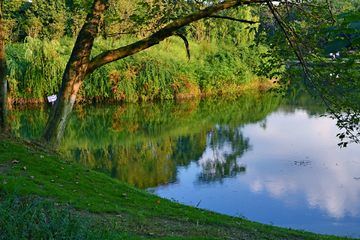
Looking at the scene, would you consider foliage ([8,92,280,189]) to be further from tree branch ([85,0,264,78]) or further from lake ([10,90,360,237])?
tree branch ([85,0,264,78])

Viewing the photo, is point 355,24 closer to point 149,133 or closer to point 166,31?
point 166,31

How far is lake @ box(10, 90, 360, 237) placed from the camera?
286 inches

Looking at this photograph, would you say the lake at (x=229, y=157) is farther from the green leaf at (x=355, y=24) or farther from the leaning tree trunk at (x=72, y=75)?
the green leaf at (x=355, y=24)

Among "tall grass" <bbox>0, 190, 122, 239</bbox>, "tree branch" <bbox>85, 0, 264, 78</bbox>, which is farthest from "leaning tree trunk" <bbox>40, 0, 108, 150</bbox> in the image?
"tall grass" <bbox>0, 190, 122, 239</bbox>

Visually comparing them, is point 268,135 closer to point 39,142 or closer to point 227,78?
point 39,142

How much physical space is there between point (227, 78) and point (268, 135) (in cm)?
995

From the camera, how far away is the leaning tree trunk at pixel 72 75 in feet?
24.9

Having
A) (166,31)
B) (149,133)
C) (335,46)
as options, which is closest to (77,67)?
(166,31)

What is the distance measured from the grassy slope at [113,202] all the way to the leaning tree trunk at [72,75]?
3.66 ft

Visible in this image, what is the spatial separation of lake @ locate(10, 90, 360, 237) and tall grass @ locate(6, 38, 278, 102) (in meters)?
1.11

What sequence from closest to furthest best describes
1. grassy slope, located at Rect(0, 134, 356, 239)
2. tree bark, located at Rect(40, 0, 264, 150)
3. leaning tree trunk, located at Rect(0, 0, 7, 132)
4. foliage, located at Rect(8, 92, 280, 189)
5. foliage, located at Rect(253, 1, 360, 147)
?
grassy slope, located at Rect(0, 134, 356, 239) → foliage, located at Rect(253, 1, 360, 147) → leaning tree trunk, located at Rect(0, 0, 7, 132) → tree bark, located at Rect(40, 0, 264, 150) → foliage, located at Rect(8, 92, 280, 189)

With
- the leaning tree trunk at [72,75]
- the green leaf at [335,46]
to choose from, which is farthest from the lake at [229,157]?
the green leaf at [335,46]

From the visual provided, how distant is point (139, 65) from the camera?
19.0m

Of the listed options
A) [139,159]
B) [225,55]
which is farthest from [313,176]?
[225,55]
